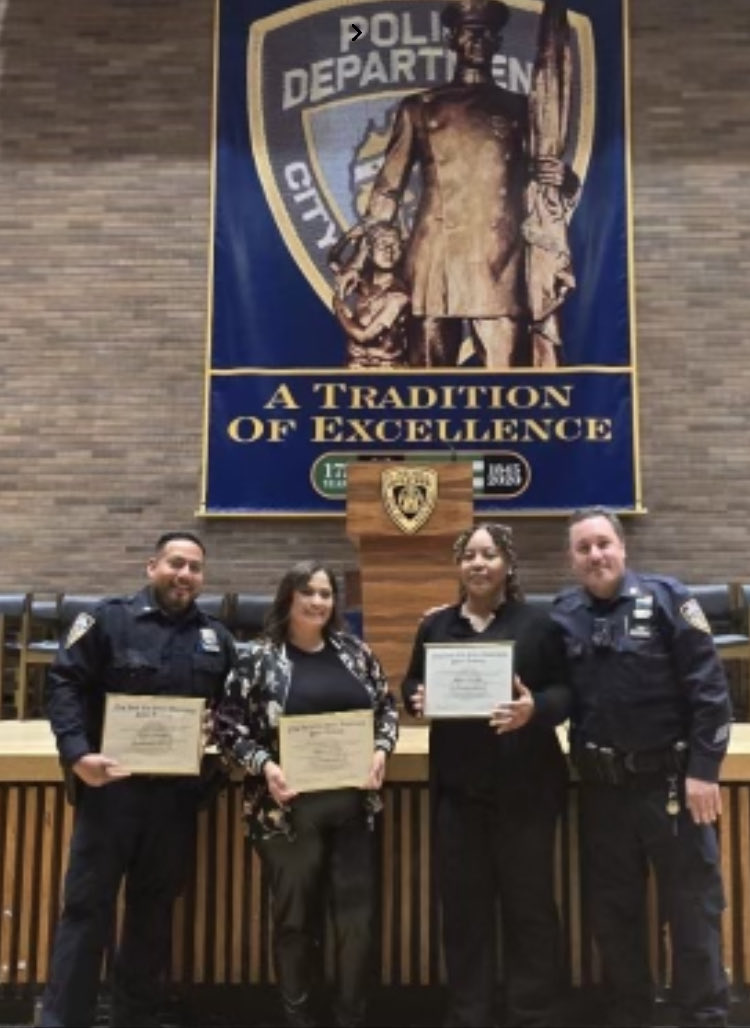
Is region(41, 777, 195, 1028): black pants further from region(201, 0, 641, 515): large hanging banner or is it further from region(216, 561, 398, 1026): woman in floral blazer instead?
region(201, 0, 641, 515): large hanging banner

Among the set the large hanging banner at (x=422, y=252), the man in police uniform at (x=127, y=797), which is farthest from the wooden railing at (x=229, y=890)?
the large hanging banner at (x=422, y=252)

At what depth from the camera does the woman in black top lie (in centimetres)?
296

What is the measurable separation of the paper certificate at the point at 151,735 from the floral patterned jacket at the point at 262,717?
0.30 ft

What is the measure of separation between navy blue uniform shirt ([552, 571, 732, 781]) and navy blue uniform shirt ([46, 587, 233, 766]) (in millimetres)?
1068

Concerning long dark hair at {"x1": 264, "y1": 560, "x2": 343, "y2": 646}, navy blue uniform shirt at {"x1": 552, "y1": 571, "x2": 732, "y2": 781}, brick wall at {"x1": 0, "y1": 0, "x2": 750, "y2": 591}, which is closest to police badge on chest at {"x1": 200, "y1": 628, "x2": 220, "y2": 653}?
long dark hair at {"x1": 264, "y1": 560, "x2": 343, "y2": 646}

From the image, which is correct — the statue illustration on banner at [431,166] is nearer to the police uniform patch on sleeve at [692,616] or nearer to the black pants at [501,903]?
the police uniform patch on sleeve at [692,616]

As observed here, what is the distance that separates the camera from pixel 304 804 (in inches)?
119

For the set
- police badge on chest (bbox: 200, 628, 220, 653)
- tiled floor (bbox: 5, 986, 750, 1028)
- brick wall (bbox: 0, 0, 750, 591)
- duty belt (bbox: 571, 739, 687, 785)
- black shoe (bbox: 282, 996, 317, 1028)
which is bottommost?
tiled floor (bbox: 5, 986, 750, 1028)

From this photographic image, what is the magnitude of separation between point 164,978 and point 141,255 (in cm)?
574

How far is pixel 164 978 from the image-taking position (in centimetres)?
332

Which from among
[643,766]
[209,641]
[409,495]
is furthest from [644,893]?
[409,495]

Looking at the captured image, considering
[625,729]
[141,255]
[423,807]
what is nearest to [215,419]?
[141,255]

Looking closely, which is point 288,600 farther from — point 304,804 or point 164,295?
point 164,295

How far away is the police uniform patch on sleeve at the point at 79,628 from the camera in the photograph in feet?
A: 10.2
